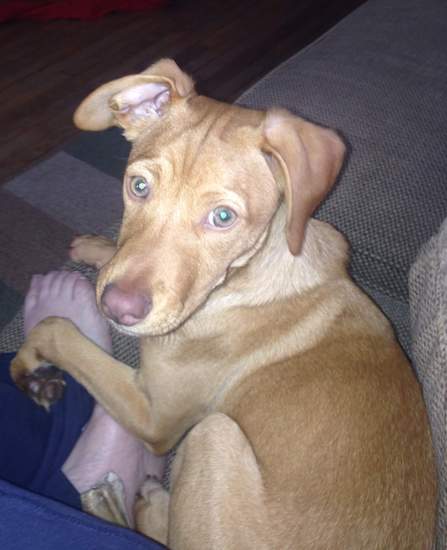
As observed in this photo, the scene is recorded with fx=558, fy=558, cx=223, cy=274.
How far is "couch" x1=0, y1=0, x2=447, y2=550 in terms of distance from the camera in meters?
2.69

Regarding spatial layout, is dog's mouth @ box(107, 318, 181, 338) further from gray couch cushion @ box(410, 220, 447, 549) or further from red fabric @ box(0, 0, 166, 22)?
red fabric @ box(0, 0, 166, 22)

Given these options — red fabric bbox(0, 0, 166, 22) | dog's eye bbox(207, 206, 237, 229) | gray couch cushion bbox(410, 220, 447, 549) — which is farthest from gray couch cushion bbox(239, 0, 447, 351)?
red fabric bbox(0, 0, 166, 22)

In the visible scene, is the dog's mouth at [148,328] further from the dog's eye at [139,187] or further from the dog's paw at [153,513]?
the dog's paw at [153,513]

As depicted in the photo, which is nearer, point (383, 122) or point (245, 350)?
point (245, 350)

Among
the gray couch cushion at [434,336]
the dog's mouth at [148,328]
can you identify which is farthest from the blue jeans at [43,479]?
the gray couch cushion at [434,336]

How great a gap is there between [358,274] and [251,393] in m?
0.95

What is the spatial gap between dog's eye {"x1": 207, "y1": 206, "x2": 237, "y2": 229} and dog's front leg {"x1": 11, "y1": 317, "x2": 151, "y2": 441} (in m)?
0.86

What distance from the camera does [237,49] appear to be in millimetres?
6668

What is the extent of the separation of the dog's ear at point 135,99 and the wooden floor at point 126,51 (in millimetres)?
2703

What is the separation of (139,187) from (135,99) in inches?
17.5

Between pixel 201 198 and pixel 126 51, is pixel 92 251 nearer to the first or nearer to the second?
pixel 201 198

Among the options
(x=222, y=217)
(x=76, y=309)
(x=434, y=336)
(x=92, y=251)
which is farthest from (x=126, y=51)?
(x=434, y=336)

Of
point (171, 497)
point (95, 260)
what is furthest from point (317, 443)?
point (95, 260)

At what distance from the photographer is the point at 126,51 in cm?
634
